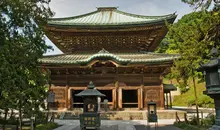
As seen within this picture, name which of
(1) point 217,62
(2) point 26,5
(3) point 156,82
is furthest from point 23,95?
(3) point 156,82

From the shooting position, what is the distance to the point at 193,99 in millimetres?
38906

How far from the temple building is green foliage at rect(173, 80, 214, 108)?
16624 mm

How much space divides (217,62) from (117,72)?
17.1 meters

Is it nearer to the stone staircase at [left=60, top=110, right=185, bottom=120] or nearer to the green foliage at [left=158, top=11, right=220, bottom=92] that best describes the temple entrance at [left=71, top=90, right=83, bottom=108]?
the stone staircase at [left=60, top=110, right=185, bottom=120]

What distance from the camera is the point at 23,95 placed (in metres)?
10.3

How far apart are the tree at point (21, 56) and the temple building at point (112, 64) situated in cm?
1072

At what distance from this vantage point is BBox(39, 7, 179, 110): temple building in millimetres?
22736

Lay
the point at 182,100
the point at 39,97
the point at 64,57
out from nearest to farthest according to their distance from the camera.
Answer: the point at 39,97 → the point at 64,57 → the point at 182,100

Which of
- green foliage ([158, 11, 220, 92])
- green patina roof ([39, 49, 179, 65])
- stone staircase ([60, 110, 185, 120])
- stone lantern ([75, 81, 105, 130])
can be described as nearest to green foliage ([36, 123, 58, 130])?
stone lantern ([75, 81, 105, 130])

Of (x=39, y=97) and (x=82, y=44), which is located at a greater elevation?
(x=82, y=44)

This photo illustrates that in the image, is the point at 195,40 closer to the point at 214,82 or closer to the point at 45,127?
the point at 214,82

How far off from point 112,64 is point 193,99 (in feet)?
70.8

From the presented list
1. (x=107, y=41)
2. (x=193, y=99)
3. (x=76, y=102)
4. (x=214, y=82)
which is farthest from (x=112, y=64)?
(x=193, y=99)

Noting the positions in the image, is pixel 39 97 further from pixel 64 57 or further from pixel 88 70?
pixel 64 57
